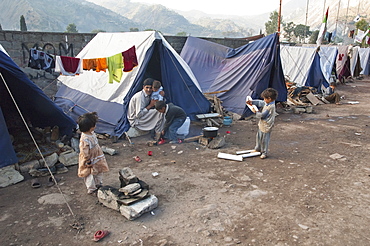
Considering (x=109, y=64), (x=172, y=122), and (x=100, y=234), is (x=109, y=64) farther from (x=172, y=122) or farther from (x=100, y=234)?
(x=100, y=234)

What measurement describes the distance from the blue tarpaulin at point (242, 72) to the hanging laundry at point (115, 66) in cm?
371

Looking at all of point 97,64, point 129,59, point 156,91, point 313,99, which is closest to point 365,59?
point 313,99

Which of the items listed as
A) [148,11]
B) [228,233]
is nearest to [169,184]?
[228,233]

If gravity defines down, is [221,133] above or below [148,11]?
below

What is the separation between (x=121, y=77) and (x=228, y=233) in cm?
469

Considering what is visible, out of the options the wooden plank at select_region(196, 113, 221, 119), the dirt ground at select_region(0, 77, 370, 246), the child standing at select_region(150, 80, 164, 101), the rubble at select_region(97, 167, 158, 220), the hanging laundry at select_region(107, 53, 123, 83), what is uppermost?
the hanging laundry at select_region(107, 53, 123, 83)

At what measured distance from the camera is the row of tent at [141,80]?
4.95 meters

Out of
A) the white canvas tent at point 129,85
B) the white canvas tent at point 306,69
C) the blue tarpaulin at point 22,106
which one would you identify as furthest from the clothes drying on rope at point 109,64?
the white canvas tent at point 306,69

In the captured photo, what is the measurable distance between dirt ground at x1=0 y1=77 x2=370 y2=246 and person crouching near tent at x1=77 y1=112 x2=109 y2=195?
12.1 inches

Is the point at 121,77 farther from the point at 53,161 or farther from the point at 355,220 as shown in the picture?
the point at 355,220

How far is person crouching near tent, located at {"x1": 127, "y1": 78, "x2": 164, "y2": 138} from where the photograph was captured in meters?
6.10

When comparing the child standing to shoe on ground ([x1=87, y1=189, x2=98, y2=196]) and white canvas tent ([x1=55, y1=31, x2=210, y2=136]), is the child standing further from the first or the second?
shoe on ground ([x1=87, y1=189, x2=98, y2=196])

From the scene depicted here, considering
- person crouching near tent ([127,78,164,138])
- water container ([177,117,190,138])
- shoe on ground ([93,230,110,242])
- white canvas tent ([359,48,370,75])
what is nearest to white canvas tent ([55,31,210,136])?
person crouching near tent ([127,78,164,138])

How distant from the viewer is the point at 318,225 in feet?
9.98
